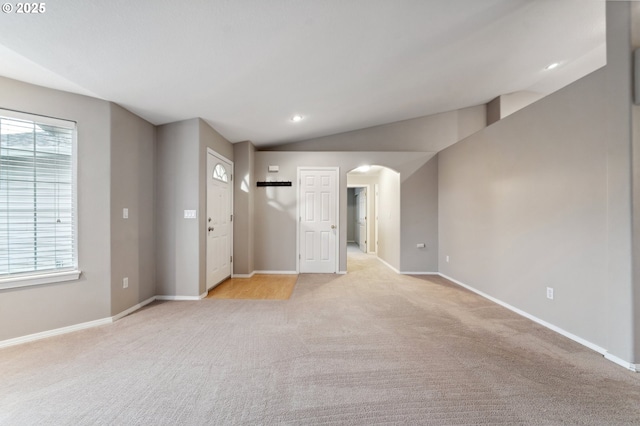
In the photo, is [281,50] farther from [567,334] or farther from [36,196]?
A: [567,334]

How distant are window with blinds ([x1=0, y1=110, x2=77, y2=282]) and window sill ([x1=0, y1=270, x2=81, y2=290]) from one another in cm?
3

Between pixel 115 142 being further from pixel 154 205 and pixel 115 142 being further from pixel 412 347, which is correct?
pixel 412 347

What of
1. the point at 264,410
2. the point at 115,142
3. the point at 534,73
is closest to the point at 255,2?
the point at 115,142

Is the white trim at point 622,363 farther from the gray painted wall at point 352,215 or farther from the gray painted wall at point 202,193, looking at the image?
the gray painted wall at point 352,215

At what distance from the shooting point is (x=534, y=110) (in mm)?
2875

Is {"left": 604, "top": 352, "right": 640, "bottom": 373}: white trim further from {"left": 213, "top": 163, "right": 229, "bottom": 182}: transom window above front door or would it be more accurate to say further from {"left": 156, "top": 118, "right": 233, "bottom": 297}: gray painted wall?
{"left": 213, "top": 163, "right": 229, "bottom": 182}: transom window above front door

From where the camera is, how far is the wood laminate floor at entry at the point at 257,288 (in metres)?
3.72

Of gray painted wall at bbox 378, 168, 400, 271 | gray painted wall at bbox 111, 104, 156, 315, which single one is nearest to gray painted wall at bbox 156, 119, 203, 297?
gray painted wall at bbox 111, 104, 156, 315

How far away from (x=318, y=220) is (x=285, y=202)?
76 centimetres

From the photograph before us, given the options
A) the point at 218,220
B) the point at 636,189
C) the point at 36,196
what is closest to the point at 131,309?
the point at 36,196

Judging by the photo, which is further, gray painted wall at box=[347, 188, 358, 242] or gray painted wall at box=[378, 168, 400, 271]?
gray painted wall at box=[347, 188, 358, 242]

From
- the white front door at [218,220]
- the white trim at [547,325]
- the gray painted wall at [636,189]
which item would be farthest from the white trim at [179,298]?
the gray painted wall at [636,189]

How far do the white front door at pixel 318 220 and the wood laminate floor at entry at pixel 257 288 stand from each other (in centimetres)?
57

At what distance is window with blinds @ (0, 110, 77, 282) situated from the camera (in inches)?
91.7
